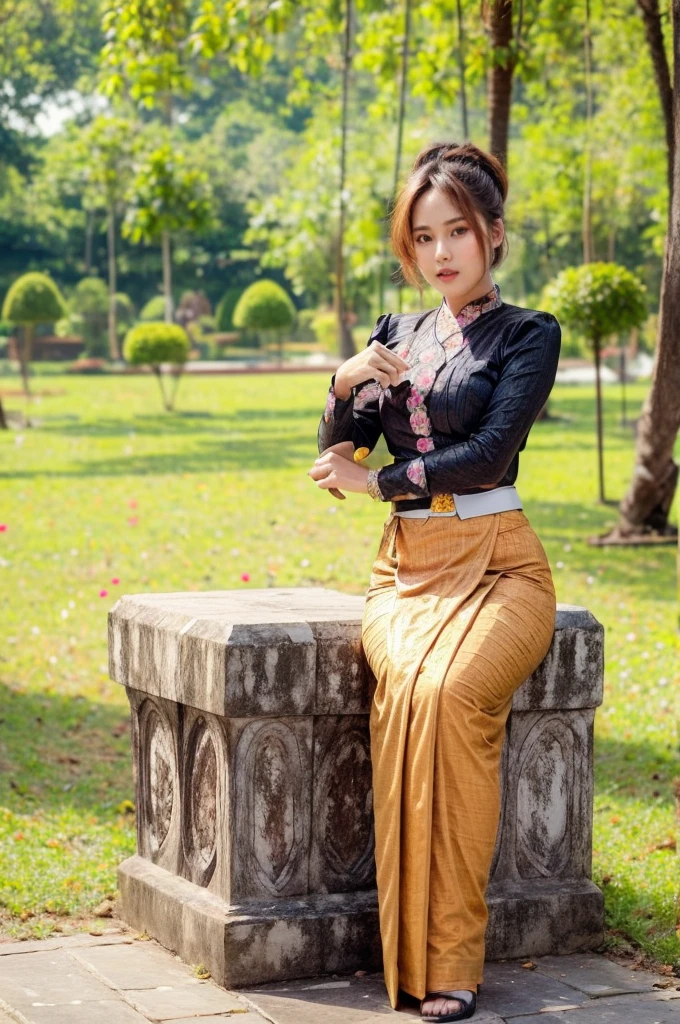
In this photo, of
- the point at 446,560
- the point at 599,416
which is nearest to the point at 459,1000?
the point at 446,560

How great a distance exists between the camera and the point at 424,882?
3268mm

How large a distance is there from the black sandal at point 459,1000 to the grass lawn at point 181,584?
2.34 ft

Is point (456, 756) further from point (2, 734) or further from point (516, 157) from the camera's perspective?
point (516, 157)

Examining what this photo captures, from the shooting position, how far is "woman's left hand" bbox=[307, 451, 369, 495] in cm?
356

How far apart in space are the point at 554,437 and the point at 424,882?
61.1ft

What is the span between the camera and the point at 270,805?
3.55 m

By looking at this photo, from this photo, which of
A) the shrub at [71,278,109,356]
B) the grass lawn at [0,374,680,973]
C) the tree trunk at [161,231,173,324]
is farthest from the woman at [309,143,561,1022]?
the shrub at [71,278,109,356]

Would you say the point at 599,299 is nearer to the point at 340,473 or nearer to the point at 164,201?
the point at 164,201

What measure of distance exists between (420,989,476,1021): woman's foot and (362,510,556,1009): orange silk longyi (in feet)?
0.07

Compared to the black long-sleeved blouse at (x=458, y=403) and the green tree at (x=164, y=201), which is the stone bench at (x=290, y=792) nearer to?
the black long-sleeved blouse at (x=458, y=403)

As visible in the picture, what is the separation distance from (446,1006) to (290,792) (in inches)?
25.6

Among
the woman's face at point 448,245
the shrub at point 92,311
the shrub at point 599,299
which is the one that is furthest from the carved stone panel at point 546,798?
the shrub at point 92,311

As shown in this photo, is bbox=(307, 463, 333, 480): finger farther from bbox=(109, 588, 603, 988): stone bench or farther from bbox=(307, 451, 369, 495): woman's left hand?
bbox=(109, 588, 603, 988): stone bench

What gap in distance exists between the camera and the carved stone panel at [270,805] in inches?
138
